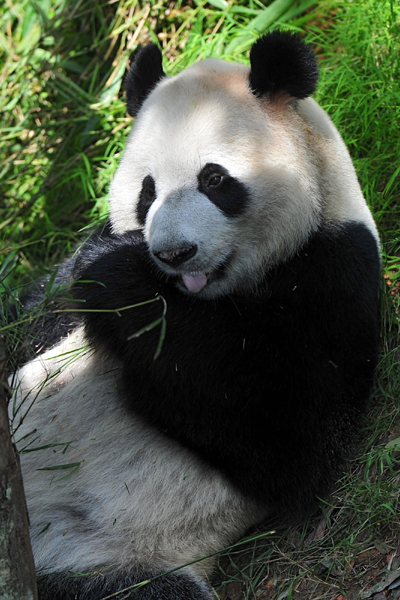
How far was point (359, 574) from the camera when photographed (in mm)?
2850

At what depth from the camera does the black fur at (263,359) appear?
298cm

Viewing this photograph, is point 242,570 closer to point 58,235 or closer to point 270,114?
point 270,114

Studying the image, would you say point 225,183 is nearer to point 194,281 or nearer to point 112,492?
point 194,281

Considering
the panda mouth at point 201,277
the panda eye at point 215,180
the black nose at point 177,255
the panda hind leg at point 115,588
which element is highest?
the panda eye at point 215,180

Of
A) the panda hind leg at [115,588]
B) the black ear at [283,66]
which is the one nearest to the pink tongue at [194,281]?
the black ear at [283,66]

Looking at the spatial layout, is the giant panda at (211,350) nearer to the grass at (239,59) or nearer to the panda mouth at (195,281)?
the panda mouth at (195,281)

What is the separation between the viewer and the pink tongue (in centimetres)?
294

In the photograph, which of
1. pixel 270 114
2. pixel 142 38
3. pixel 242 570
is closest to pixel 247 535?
pixel 242 570

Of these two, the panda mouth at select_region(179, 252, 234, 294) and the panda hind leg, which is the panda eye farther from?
the panda hind leg

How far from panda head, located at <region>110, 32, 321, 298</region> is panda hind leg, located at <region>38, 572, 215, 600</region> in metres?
1.26

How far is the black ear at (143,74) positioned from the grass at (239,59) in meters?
0.99

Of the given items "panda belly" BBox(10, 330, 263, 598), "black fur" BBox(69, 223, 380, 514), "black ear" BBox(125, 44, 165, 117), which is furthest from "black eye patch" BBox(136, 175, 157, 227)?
"panda belly" BBox(10, 330, 263, 598)

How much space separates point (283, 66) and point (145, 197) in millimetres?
845

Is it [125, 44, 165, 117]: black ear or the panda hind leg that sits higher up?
[125, 44, 165, 117]: black ear
